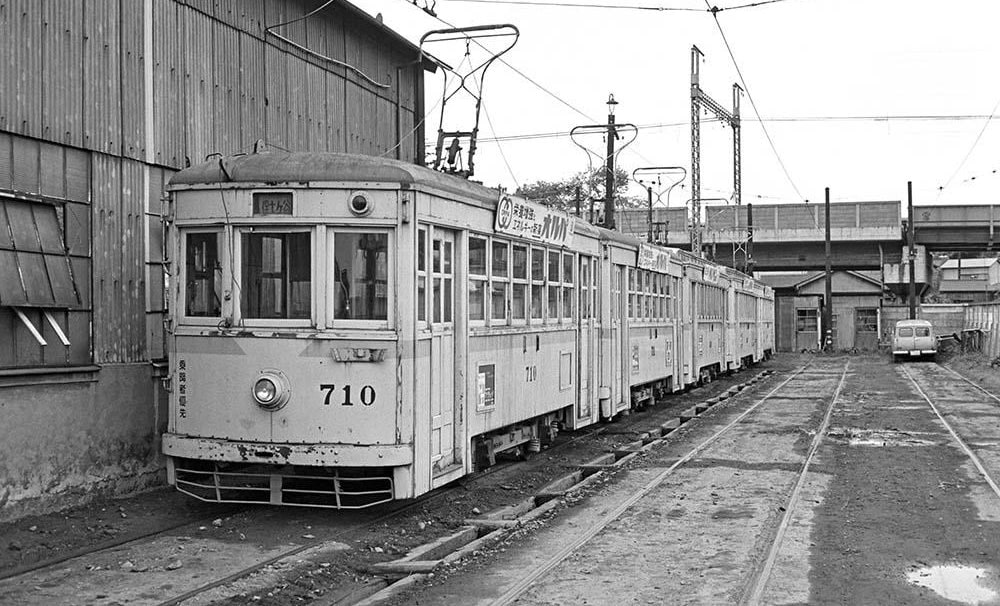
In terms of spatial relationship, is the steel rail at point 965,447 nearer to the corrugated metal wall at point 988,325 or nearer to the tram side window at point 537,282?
the tram side window at point 537,282

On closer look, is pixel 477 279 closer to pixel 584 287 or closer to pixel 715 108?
pixel 584 287

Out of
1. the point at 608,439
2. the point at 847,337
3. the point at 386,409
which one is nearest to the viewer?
the point at 386,409

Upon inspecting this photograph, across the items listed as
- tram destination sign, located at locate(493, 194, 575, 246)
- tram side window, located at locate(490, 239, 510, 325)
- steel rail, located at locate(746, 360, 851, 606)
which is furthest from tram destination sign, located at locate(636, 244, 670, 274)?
tram side window, located at locate(490, 239, 510, 325)

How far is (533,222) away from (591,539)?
386 centimetres

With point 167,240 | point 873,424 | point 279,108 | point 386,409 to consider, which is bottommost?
point 873,424

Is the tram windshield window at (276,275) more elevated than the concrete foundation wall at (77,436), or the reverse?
the tram windshield window at (276,275)

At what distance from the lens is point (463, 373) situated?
355 inches

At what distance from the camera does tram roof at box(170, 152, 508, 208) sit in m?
7.92

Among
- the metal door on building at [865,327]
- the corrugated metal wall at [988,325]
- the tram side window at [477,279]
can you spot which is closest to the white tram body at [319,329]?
the tram side window at [477,279]

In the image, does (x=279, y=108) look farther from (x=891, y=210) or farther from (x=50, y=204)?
(x=891, y=210)

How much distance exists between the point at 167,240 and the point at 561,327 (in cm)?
507

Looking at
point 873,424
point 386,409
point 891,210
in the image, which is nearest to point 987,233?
point 891,210

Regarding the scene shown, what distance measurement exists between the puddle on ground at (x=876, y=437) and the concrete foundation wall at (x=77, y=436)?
9064 mm

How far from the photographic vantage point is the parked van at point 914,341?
4159cm
